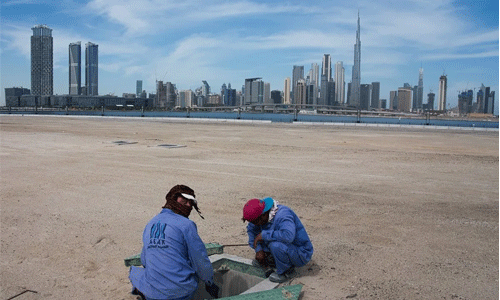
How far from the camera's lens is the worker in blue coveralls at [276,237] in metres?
4.51

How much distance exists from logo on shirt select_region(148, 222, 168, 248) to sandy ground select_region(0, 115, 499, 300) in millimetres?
1074

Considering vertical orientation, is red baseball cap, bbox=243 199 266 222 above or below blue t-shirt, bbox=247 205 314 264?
above

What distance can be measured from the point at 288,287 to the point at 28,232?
4055mm

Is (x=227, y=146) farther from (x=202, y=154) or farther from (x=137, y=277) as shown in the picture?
(x=137, y=277)

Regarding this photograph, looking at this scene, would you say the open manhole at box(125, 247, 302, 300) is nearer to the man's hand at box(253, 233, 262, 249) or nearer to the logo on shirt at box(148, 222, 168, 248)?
the man's hand at box(253, 233, 262, 249)

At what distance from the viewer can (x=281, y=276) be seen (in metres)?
4.68

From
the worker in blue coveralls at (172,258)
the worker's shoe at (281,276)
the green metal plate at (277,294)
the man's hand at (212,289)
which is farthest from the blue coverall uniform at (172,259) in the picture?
the worker's shoe at (281,276)

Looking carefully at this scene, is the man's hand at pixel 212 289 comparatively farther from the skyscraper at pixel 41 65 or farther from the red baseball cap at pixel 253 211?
the skyscraper at pixel 41 65

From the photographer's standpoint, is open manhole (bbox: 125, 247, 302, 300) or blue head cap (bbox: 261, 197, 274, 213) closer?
blue head cap (bbox: 261, 197, 274, 213)

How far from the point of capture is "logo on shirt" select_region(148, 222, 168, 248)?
3.68 meters

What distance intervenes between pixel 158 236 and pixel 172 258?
0.22 m

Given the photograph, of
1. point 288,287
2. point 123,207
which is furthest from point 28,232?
point 288,287

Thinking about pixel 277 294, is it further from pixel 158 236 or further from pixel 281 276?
pixel 158 236

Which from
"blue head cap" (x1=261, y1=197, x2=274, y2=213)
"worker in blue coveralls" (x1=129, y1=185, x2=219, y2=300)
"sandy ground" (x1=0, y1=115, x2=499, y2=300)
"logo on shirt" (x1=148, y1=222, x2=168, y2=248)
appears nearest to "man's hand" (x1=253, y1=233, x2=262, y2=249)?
"blue head cap" (x1=261, y1=197, x2=274, y2=213)
